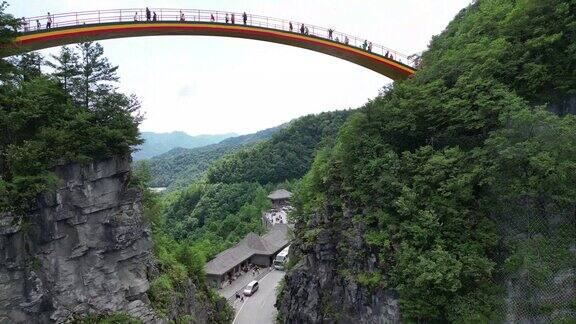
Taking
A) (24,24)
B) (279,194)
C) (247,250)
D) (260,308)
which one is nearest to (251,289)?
(260,308)

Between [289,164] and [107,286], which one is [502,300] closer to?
[107,286]

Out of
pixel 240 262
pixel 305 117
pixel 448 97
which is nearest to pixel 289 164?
pixel 305 117

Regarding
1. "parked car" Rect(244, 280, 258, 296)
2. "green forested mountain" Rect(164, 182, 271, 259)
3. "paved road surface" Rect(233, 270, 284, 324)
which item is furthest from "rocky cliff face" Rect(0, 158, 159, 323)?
"green forested mountain" Rect(164, 182, 271, 259)

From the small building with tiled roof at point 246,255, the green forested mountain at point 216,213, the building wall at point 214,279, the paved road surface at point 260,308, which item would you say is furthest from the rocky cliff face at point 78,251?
the green forested mountain at point 216,213

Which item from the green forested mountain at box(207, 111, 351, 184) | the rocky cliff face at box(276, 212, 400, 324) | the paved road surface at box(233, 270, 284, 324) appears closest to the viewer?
the rocky cliff face at box(276, 212, 400, 324)

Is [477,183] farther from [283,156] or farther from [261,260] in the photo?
[283,156]

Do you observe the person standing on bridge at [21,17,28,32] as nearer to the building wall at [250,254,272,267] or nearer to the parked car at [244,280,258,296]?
the parked car at [244,280,258,296]
